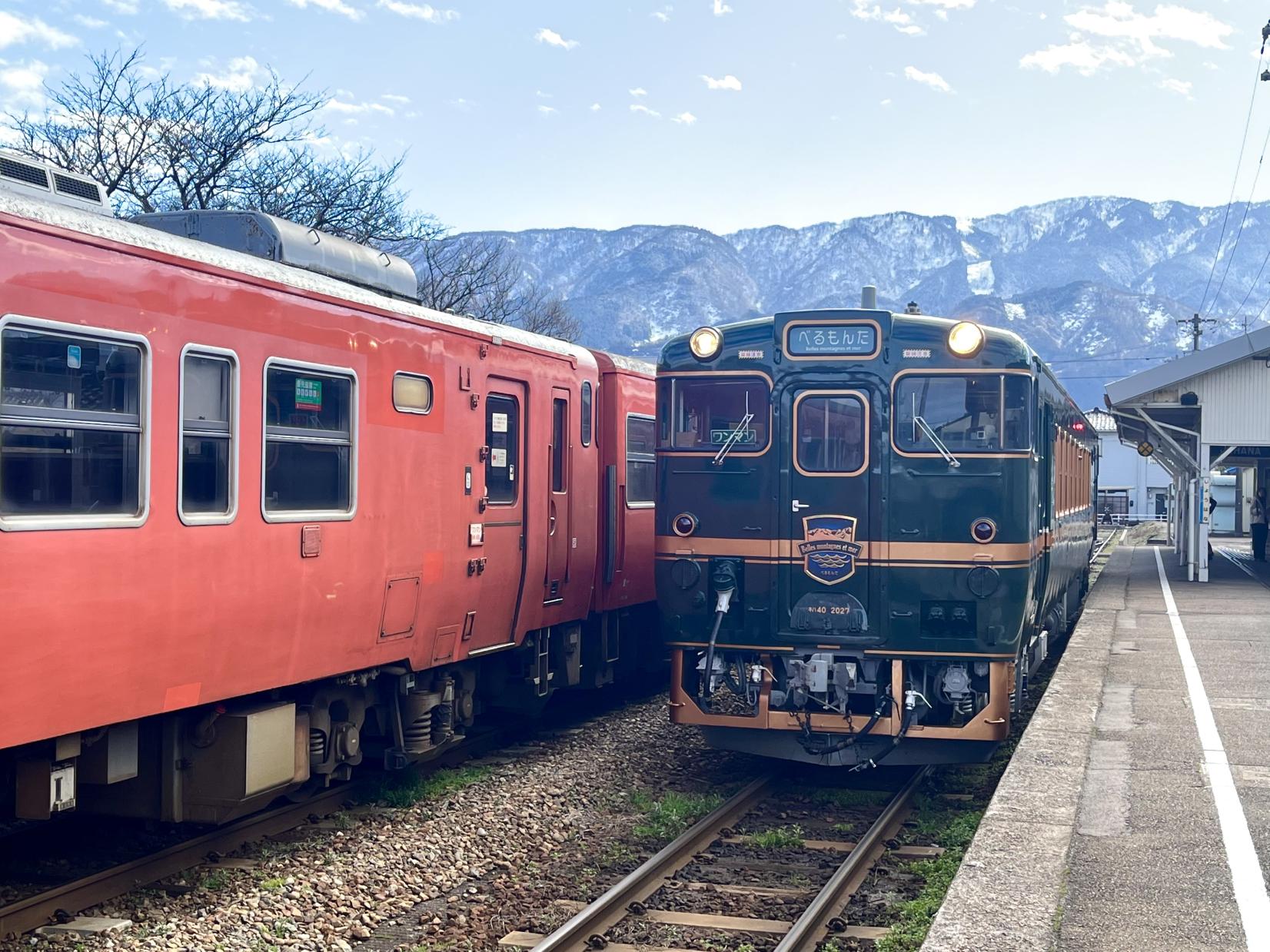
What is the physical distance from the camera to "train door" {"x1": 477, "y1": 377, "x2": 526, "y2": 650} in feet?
30.0

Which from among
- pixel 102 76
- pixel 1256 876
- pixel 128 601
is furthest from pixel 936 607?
pixel 102 76

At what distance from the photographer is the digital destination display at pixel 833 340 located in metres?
8.68

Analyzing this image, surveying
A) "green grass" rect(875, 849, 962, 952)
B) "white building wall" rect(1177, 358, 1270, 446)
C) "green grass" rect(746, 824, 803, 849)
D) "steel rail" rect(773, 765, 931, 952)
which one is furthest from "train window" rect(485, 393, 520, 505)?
"white building wall" rect(1177, 358, 1270, 446)

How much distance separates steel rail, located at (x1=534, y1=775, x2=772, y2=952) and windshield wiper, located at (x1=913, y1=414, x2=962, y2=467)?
255 cm

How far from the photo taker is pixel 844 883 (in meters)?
6.77

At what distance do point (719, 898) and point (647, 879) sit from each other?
0.40 meters

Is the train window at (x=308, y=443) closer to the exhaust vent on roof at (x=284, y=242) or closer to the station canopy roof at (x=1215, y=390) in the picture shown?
the exhaust vent on roof at (x=284, y=242)

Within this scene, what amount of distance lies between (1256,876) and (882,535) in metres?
3.57

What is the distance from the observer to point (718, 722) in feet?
29.0

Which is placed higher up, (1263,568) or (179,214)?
(179,214)

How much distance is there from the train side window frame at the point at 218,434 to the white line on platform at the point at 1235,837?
4.69 metres

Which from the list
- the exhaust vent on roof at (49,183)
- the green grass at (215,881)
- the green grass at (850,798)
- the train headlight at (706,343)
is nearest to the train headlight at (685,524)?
the train headlight at (706,343)

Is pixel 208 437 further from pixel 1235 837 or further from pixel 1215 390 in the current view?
pixel 1215 390

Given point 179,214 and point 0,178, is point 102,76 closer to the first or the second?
point 179,214
